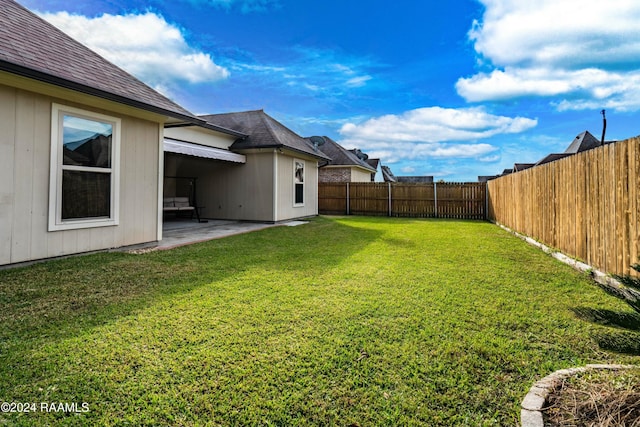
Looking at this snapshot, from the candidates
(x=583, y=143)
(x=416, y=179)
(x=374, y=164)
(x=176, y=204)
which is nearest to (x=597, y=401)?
(x=176, y=204)

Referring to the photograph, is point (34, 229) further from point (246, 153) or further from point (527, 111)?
point (527, 111)

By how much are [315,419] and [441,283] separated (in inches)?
118

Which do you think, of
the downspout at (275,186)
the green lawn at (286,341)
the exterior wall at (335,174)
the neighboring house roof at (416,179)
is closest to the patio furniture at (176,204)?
the downspout at (275,186)

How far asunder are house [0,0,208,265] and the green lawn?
2.44 ft

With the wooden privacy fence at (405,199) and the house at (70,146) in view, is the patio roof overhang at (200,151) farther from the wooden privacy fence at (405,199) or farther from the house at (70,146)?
the wooden privacy fence at (405,199)

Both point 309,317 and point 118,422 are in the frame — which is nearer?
point 118,422

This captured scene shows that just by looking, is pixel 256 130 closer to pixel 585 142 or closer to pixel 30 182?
pixel 30 182

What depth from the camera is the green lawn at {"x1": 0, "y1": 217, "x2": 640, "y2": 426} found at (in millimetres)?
1807

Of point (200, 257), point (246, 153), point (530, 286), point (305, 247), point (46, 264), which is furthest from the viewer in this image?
point (246, 153)

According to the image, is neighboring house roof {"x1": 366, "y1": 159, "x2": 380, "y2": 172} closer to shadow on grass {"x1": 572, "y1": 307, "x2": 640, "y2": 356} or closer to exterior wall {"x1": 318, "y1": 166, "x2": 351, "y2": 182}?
exterior wall {"x1": 318, "y1": 166, "x2": 351, "y2": 182}

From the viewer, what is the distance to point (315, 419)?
1.70m

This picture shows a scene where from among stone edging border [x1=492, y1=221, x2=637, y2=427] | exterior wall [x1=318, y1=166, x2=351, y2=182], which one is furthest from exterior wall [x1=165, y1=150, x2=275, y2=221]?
exterior wall [x1=318, y1=166, x2=351, y2=182]

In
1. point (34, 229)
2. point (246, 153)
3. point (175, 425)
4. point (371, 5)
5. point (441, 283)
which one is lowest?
point (175, 425)

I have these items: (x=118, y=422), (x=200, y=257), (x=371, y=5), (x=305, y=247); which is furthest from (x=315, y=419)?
(x=371, y=5)
